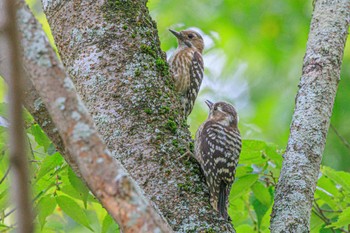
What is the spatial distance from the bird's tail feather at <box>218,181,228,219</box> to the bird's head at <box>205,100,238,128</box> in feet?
3.25

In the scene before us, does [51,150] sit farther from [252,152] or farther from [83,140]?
[83,140]

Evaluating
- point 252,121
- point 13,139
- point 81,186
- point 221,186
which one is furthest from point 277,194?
point 252,121

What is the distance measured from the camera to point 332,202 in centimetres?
422

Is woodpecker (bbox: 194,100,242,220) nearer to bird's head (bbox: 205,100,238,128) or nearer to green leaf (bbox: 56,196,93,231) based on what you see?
bird's head (bbox: 205,100,238,128)

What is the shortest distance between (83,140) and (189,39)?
5.03 m

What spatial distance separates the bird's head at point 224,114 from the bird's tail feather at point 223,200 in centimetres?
99

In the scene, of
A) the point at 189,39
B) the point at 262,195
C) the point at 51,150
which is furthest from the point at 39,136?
the point at 189,39

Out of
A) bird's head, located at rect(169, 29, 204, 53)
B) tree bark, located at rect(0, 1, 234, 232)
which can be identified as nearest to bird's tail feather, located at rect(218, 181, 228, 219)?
tree bark, located at rect(0, 1, 234, 232)

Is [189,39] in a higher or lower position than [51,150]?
higher

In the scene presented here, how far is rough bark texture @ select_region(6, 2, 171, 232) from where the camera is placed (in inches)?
71.8

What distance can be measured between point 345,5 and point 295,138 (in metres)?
1.11

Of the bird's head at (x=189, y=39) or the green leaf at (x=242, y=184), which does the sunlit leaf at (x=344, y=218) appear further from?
the bird's head at (x=189, y=39)

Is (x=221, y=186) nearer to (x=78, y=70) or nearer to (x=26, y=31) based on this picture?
(x=78, y=70)

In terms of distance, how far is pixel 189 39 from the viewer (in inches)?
266
